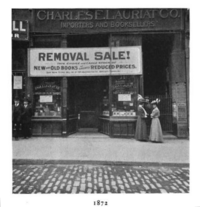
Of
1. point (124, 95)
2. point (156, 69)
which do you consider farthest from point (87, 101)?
point (156, 69)

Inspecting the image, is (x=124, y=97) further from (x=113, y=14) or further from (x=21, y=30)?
(x=21, y=30)

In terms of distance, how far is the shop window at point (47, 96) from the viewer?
28.0 ft

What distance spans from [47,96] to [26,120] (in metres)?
1.35

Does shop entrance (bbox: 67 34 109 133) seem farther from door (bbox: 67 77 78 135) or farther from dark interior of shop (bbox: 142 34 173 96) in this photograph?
dark interior of shop (bbox: 142 34 173 96)

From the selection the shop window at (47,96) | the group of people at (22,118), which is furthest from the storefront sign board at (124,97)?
the group of people at (22,118)

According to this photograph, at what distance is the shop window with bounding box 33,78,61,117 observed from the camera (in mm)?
8523

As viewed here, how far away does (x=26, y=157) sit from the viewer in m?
5.66

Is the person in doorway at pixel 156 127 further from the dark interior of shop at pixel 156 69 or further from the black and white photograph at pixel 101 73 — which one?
the dark interior of shop at pixel 156 69

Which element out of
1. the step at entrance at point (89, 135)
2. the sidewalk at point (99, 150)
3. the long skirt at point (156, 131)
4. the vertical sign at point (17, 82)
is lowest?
the sidewalk at point (99, 150)

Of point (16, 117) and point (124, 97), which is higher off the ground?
point (124, 97)

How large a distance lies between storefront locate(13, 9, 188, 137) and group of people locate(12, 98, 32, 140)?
367 mm

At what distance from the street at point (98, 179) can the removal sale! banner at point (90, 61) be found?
422cm

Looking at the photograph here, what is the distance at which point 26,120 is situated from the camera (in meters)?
7.98
